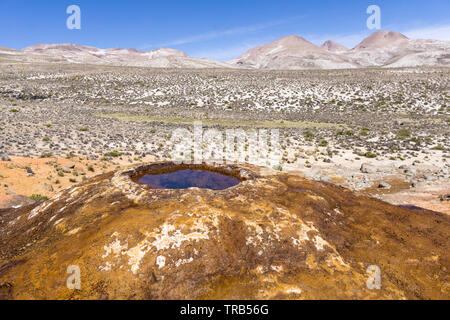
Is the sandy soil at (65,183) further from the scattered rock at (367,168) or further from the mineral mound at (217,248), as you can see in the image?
the mineral mound at (217,248)

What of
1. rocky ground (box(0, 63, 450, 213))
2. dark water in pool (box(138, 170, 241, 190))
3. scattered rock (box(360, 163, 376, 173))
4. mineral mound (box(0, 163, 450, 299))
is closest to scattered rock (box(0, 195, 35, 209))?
rocky ground (box(0, 63, 450, 213))

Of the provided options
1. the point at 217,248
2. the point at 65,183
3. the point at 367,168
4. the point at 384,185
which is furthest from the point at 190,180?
the point at 367,168

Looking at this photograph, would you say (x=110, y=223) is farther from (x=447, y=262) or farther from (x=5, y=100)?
(x=5, y=100)

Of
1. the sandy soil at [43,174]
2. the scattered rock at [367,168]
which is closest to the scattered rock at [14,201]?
the sandy soil at [43,174]

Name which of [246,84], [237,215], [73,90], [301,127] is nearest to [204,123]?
[301,127]

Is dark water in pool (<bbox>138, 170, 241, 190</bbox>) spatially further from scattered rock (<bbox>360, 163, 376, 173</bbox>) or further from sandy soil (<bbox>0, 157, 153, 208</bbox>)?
scattered rock (<bbox>360, 163, 376, 173</bbox>)

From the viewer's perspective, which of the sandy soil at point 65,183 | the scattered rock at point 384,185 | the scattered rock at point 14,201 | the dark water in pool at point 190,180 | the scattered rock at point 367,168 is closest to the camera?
the dark water in pool at point 190,180
